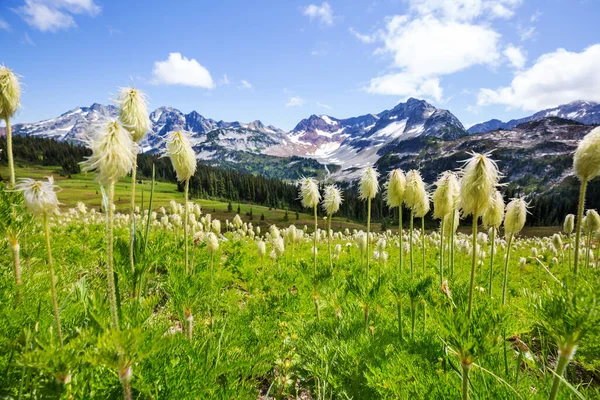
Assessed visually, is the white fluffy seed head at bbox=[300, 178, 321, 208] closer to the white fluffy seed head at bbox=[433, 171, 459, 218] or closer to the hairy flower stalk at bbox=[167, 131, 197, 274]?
the white fluffy seed head at bbox=[433, 171, 459, 218]

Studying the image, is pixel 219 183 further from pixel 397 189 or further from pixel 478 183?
pixel 478 183

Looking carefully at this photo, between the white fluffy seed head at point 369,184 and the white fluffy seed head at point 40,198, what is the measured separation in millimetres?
5408

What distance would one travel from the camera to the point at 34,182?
7.71ft

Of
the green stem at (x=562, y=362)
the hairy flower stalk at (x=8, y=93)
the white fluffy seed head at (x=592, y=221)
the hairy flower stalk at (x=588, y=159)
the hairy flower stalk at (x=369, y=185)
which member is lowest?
the green stem at (x=562, y=362)

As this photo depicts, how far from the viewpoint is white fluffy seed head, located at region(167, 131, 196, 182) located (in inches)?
155

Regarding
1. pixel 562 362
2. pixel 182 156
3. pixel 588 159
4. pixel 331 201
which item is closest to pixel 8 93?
pixel 182 156

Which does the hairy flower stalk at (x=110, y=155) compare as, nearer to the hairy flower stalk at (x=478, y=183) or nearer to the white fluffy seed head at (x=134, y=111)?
the white fluffy seed head at (x=134, y=111)

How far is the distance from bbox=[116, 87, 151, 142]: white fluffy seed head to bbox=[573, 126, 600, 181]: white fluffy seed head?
4572 mm

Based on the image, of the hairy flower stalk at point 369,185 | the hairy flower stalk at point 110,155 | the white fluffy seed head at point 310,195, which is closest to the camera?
the hairy flower stalk at point 110,155

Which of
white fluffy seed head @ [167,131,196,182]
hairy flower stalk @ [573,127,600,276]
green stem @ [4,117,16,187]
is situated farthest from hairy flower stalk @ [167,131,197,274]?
hairy flower stalk @ [573,127,600,276]

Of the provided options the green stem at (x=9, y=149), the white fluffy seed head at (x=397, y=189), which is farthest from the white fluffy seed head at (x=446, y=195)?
the green stem at (x=9, y=149)

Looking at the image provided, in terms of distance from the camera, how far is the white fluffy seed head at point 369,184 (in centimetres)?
668

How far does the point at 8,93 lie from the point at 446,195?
19.0ft

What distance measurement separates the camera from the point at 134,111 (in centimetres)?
309
